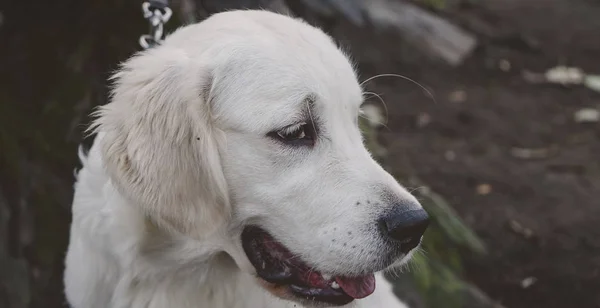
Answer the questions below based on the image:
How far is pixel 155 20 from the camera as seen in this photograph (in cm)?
340

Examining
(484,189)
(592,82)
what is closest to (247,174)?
(484,189)

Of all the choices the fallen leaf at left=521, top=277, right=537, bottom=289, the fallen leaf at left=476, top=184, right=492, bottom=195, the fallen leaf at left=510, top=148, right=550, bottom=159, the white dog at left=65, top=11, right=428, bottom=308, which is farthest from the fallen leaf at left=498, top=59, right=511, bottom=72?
the white dog at left=65, top=11, right=428, bottom=308

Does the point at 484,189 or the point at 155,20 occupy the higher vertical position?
the point at 155,20

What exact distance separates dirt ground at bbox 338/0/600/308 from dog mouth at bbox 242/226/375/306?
95.8 inches

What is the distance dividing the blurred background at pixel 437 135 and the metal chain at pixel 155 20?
758 millimetres

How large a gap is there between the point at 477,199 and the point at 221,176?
3.73 meters

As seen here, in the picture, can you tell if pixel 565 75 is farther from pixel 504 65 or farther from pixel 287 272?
pixel 287 272

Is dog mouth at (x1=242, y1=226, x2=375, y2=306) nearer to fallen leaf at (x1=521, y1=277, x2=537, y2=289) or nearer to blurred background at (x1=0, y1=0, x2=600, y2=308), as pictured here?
blurred background at (x1=0, y1=0, x2=600, y2=308)

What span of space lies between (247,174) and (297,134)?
197 mm

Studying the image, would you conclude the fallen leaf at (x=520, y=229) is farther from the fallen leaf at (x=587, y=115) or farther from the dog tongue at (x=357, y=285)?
the dog tongue at (x=357, y=285)

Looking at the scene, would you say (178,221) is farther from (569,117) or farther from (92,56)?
(569,117)

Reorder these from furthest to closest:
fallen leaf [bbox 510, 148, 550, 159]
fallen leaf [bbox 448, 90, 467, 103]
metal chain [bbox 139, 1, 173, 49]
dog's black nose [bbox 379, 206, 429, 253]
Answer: fallen leaf [bbox 448, 90, 467, 103]
fallen leaf [bbox 510, 148, 550, 159]
metal chain [bbox 139, 1, 173, 49]
dog's black nose [bbox 379, 206, 429, 253]

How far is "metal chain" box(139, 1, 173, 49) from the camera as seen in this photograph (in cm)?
331

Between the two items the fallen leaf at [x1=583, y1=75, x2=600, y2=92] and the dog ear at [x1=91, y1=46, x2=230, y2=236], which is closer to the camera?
the dog ear at [x1=91, y1=46, x2=230, y2=236]
